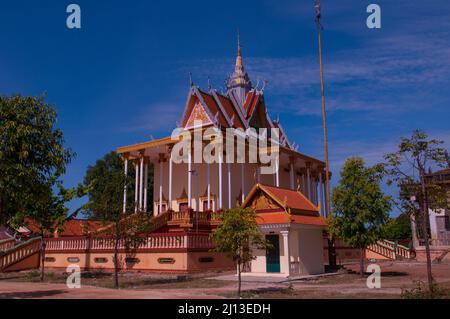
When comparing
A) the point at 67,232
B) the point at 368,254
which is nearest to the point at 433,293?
the point at 368,254

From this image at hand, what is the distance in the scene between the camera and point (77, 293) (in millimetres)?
14703

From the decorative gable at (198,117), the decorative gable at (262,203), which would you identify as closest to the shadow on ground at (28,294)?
the decorative gable at (262,203)

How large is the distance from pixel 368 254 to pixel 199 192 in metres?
14.8

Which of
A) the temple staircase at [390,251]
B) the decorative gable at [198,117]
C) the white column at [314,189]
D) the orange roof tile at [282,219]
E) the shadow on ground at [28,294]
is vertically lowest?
the shadow on ground at [28,294]

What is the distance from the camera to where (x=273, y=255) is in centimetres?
2156

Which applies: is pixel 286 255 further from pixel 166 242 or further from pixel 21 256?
pixel 21 256

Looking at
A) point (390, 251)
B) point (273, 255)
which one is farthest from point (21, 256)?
point (390, 251)

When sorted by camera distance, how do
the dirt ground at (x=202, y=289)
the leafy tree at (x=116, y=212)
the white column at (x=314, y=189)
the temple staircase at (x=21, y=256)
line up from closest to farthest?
the dirt ground at (x=202, y=289)
the leafy tree at (x=116, y=212)
the temple staircase at (x=21, y=256)
the white column at (x=314, y=189)

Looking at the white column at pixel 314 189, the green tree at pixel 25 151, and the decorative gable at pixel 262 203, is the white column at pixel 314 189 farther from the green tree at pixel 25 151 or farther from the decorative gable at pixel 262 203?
the green tree at pixel 25 151

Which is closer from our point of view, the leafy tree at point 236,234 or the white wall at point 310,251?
the leafy tree at point 236,234

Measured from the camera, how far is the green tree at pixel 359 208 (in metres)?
22.1

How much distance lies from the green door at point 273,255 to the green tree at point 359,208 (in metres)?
3.07

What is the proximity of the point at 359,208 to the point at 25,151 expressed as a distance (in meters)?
15.1

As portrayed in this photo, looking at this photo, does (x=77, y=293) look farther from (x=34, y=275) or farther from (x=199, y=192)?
(x=199, y=192)
